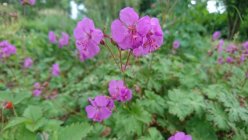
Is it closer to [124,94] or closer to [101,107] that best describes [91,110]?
[101,107]

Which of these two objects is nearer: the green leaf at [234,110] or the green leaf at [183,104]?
the green leaf at [234,110]

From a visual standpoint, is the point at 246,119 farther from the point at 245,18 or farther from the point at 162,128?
the point at 245,18

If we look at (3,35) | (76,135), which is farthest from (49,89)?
(3,35)

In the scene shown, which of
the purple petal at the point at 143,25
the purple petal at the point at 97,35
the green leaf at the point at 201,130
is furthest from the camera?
the green leaf at the point at 201,130

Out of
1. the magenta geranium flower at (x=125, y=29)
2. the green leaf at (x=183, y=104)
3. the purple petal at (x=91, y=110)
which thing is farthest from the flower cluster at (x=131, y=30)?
the green leaf at (x=183, y=104)

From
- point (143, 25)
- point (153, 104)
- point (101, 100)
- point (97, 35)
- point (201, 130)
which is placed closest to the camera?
point (143, 25)

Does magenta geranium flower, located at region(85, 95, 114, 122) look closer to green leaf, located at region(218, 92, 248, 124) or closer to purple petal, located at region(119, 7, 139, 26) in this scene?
purple petal, located at region(119, 7, 139, 26)

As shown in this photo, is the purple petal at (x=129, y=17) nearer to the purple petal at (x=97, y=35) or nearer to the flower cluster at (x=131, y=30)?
the flower cluster at (x=131, y=30)

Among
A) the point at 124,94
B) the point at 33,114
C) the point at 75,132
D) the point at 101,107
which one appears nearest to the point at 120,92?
the point at 124,94
